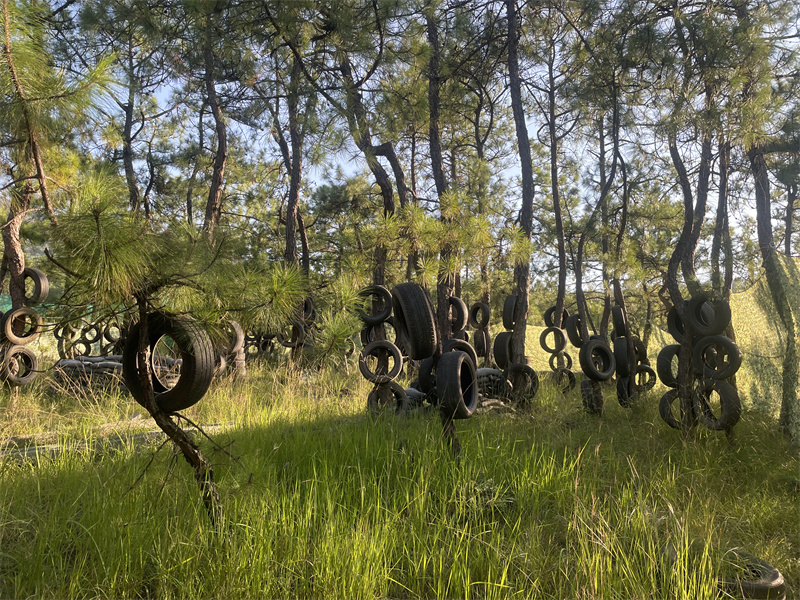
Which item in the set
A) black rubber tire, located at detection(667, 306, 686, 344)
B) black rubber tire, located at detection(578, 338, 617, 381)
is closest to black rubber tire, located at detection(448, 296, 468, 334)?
black rubber tire, located at detection(578, 338, 617, 381)

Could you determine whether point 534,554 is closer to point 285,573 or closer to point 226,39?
point 285,573

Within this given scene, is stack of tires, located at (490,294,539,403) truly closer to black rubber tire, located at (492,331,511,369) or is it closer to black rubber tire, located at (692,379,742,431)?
black rubber tire, located at (492,331,511,369)

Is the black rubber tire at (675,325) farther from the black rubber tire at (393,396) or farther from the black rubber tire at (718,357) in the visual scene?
the black rubber tire at (393,396)

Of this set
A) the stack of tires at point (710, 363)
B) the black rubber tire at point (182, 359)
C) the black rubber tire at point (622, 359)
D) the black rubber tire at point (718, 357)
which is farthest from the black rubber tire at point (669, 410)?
the black rubber tire at point (182, 359)

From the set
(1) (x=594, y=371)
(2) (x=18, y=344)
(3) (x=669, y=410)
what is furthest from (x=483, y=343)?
(2) (x=18, y=344)

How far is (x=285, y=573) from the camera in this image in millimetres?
1953

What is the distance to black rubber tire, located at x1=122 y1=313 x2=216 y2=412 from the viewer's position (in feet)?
7.01

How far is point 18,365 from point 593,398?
21.9 ft

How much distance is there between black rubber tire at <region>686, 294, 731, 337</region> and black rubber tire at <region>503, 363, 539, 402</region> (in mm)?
1864

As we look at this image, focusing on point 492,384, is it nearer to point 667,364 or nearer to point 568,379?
point 667,364

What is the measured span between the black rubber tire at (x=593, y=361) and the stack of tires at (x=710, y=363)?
31.1 inches

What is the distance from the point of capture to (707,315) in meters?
4.21

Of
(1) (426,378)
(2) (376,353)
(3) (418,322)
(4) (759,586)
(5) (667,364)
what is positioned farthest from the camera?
(5) (667,364)

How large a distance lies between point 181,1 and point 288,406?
187 inches
